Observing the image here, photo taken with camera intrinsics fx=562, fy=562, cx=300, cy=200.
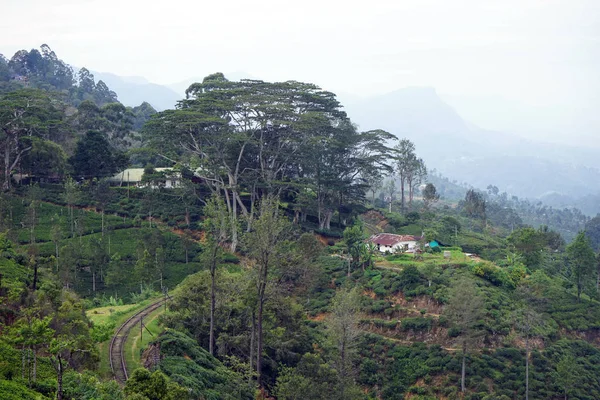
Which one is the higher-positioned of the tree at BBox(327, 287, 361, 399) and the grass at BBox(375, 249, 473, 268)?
the grass at BBox(375, 249, 473, 268)

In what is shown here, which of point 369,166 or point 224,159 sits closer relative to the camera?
point 224,159

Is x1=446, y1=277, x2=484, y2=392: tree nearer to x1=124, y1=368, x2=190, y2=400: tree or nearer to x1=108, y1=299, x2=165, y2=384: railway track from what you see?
x1=108, y1=299, x2=165, y2=384: railway track

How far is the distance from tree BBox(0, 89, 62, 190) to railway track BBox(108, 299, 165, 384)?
23.7 meters

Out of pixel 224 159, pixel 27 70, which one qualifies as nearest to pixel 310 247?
pixel 224 159

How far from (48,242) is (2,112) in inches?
513

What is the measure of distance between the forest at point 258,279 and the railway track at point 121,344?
0.20 m

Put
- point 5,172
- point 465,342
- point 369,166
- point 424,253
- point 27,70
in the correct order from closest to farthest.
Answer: point 465,342 < point 424,253 < point 5,172 < point 369,166 < point 27,70

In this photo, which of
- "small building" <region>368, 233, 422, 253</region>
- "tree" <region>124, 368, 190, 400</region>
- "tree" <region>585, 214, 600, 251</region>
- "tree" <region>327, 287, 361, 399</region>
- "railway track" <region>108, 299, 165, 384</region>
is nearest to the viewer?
"tree" <region>124, 368, 190, 400</region>

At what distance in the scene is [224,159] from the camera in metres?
46.2

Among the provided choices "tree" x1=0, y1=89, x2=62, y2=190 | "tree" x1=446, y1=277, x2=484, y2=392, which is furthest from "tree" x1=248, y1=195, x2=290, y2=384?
"tree" x1=0, y1=89, x2=62, y2=190

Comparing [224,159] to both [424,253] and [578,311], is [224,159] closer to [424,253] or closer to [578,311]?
[424,253]

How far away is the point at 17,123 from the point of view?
1839 inches

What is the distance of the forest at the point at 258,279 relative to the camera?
75.2 ft

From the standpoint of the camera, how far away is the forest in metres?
22.9
